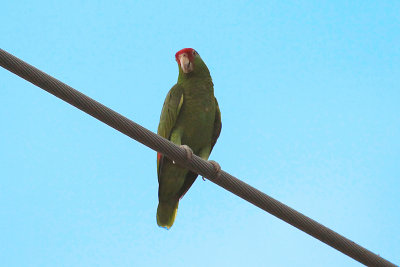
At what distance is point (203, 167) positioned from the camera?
336 cm

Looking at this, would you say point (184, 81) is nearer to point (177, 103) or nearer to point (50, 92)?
point (177, 103)

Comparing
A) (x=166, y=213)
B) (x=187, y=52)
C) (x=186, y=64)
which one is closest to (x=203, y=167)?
(x=166, y=213)

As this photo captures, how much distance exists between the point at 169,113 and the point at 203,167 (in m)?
1.81

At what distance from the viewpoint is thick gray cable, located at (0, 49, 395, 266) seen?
2615 mm

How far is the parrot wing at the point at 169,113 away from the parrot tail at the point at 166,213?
1.32 feet

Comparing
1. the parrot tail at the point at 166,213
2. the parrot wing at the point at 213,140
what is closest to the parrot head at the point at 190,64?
the parrot wing at the point at 213,140

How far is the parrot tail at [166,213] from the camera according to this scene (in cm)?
518

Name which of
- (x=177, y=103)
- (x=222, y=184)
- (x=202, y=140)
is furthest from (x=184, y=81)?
(x=222, y=184)

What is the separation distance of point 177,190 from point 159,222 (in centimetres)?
40

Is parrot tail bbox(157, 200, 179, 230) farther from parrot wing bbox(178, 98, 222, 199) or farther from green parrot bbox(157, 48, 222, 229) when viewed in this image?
parrot wing bbox(178, 98, 222, 199)

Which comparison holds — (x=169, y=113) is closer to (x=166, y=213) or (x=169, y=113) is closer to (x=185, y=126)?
(x=185, y=126)

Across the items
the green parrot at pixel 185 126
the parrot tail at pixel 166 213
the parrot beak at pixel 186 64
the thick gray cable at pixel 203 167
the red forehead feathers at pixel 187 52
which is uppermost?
the red forehead feathers at pixel 187 52

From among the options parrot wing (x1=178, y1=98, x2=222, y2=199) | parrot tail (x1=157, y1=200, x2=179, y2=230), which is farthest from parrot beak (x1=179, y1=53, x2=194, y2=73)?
parrot tail (x1=157, y1=200, x2=179, y2=230)

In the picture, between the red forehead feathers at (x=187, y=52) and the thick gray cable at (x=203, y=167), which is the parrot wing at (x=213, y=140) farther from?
the thick gray cable at (x=203, y=167)
